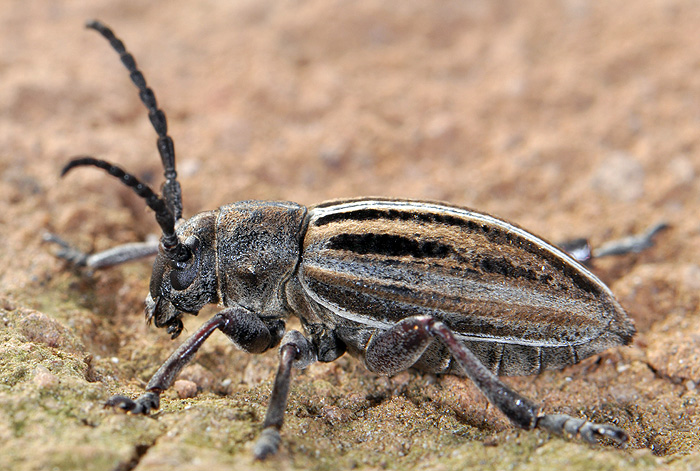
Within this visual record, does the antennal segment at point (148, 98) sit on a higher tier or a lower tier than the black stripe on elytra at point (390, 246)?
higher

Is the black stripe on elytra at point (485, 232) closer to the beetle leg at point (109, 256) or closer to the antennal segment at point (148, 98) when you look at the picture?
the antennal segment at point (148, 98)

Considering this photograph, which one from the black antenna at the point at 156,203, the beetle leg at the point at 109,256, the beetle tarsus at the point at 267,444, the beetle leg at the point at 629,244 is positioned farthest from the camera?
the beetle leg at the point at 629,244

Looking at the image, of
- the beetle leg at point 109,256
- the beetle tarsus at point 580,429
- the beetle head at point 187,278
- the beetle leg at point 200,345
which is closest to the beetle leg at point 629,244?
the beetle tarsus at point 580,429

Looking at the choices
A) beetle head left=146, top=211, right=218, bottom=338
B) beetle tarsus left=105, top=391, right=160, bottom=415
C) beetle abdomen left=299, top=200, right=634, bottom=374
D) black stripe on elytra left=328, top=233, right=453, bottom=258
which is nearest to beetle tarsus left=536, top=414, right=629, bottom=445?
beetle abdomen left=299, top=200, right=634, bottom=374

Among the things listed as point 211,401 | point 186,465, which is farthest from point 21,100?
point 186,465

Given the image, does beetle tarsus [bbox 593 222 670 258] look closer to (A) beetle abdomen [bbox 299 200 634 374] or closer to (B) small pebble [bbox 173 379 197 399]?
(A) beetle abdomen [bbox 299 200 634 374]

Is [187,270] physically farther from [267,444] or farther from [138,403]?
[267,444]

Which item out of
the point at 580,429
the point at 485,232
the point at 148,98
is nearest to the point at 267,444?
the point at 580,429

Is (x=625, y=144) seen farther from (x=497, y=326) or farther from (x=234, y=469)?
(x=234, y=469)

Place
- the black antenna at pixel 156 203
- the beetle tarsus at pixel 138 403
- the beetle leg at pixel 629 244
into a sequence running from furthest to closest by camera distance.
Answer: the beetle leg at pixel 629 244, the black antenna at pixel 156 203, the beetle tarsus at pixel 138 403
